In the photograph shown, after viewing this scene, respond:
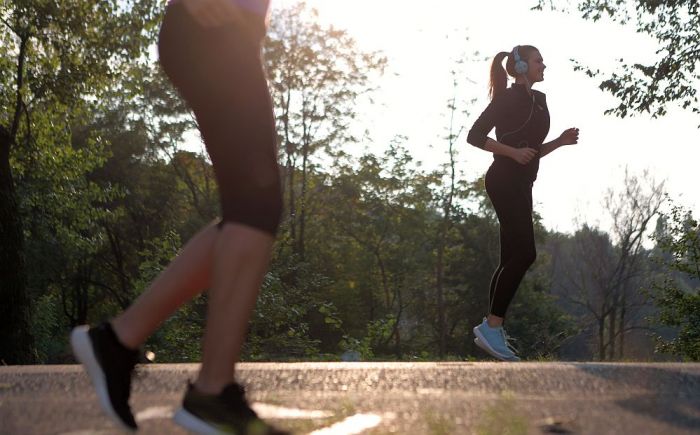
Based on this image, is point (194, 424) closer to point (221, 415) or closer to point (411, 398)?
point (221, 415)

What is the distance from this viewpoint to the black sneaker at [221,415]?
2664mm

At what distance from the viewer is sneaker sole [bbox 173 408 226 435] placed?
2.65 metres

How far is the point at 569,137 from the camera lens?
20.6 ft

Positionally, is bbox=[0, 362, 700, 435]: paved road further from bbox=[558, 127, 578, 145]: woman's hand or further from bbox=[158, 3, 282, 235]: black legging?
bbox=[558, 127, 578, 145]: woman's hand

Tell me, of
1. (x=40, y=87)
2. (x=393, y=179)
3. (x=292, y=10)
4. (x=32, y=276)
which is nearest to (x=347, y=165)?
(x=393, y=179)

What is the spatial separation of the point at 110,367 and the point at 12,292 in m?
10.6

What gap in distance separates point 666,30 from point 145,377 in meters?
13.3

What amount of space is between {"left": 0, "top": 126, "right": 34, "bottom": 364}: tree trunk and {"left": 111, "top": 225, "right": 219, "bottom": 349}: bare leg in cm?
1036

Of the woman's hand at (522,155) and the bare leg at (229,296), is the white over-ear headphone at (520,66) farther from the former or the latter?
the bare leg at (229,296)

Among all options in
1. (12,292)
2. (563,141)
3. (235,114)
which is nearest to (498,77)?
(563,141)

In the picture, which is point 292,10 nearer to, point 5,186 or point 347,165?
point 347,165

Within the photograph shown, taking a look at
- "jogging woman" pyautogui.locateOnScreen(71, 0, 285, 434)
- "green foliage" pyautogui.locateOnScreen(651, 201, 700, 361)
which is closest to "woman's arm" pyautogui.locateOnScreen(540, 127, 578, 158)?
"jogging woman" pyautogui.locateOnScreen(71, 0, 285, 434)

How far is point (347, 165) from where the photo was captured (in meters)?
45.4

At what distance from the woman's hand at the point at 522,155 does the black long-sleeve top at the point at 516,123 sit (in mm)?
110
